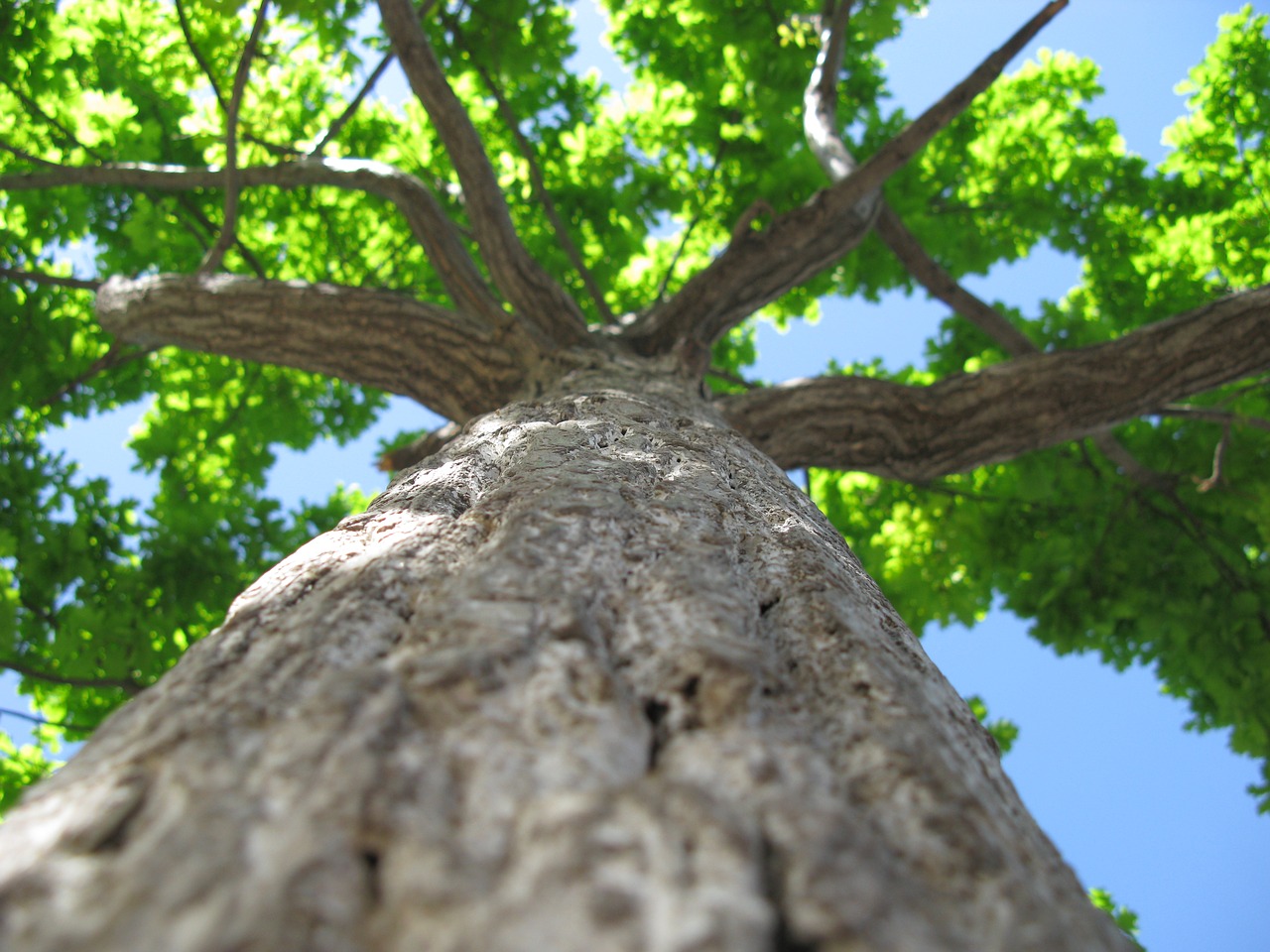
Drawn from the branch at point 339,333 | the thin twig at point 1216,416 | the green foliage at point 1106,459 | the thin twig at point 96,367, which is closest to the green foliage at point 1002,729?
the green foliage at point 1106,459

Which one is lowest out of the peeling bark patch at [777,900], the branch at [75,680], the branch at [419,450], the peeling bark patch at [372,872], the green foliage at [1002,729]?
Answer: the peeling bark patch at [777,900]

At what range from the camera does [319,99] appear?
20.2ft

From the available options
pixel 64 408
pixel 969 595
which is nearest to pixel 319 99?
pixel 64 408

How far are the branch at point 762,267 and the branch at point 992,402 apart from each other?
687mm

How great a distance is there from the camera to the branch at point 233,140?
3.12m

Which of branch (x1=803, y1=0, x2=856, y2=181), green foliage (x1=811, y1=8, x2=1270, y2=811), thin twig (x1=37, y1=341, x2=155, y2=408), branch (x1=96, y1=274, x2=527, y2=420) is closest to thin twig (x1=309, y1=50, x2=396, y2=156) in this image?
branch (x1=96, y1=274, x2=527, y2=420)

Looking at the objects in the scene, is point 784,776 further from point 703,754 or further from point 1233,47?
point 1233,47

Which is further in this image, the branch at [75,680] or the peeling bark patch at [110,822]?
the branch at [75,680]

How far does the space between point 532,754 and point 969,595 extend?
5160mm

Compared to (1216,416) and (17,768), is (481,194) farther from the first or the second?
(17,768)

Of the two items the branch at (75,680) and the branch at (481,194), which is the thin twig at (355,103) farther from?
the branch at (75,680)

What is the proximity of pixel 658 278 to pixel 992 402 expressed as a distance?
4206 mm

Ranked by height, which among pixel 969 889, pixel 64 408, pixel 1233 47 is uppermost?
pixel 64 408

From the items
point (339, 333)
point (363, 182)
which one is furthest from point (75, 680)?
point (363, 182)
